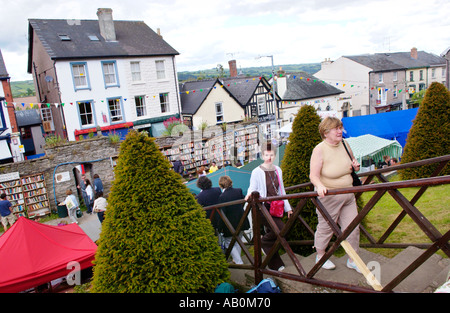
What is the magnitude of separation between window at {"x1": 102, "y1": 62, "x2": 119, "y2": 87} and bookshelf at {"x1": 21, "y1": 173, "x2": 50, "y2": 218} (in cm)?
926

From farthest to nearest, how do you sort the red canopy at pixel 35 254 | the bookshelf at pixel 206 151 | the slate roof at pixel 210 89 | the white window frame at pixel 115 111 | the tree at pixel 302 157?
the slate roof at pixel 210 89
the white window frame at pixel 115 111
the bookshelf at pixel 206 151
the red canopy at pixel 35 254
the tree at pixel 302 157

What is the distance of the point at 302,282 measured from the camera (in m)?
3.86

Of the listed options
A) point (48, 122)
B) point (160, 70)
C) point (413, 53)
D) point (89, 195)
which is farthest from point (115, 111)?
point (413, 53)

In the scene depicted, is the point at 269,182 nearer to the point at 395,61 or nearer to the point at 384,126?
the point at 384,126

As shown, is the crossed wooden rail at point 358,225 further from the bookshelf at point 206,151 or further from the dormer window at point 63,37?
the dormer window at point 63,37

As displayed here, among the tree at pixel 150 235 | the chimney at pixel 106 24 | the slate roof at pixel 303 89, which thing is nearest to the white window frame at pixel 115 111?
the chimney at pixel 106 24

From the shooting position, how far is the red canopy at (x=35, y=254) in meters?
6.63

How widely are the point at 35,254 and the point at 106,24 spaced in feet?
68.6

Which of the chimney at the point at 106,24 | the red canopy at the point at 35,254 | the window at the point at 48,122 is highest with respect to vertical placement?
the chimney at the point at 106,24

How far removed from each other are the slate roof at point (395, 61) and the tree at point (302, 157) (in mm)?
40222

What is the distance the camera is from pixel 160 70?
2542 cm

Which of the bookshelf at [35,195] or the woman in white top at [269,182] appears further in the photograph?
the bookshelf at [35,195]

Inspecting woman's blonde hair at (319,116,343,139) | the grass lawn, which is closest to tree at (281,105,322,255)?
the grass lawn
